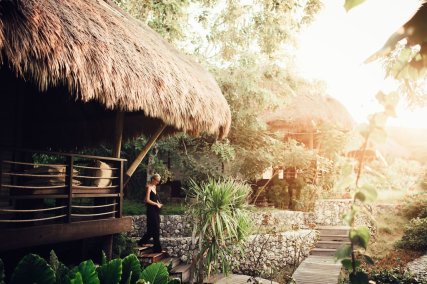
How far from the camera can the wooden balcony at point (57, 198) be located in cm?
416

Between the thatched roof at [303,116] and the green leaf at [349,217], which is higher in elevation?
the thatched roof at [303,116]

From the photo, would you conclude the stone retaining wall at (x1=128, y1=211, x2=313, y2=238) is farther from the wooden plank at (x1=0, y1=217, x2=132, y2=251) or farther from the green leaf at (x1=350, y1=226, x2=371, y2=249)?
the green leaf at (x1=350, y1=226, x2=371, y2=249)

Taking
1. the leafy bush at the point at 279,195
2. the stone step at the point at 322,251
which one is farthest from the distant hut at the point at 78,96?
the leafy bush at the point at 279,195

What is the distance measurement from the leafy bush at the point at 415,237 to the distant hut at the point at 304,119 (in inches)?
192

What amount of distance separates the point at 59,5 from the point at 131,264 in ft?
9.76

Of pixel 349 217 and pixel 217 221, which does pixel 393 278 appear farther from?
pixel 349 217

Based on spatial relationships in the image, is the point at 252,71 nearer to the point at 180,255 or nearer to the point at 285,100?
the point at 285,100

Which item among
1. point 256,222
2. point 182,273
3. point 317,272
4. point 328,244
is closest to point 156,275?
point 182,273

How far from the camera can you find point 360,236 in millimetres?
768

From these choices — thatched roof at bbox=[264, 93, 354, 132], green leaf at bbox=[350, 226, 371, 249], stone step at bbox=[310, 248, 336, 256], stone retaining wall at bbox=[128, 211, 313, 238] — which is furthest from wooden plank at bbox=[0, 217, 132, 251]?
thatched roof at bbox=[264, 93, 354, 132]

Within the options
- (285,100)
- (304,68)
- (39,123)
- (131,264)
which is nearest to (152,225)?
(39,123)

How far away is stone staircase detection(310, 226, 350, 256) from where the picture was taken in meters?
10.5

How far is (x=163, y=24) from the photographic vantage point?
10750 mm

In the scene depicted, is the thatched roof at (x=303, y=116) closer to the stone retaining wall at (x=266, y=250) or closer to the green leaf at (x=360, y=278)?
the stone retaining wall at (x=266, y=250)
